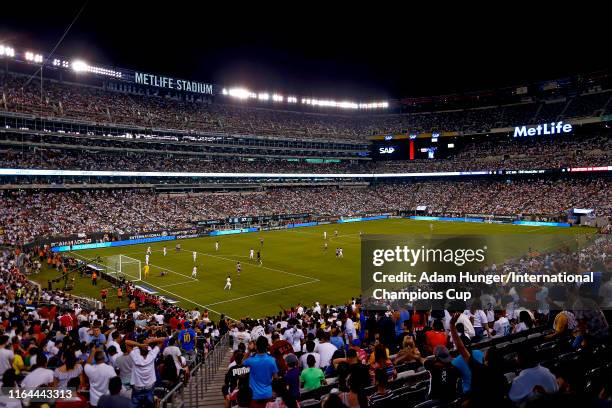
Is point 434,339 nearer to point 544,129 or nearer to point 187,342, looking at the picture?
point 187,342

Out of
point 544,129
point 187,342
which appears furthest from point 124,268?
point 544,129

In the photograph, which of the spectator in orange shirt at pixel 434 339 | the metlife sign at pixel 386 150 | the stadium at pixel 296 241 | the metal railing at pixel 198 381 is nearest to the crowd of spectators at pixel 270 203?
the stadium at pixel 296 241

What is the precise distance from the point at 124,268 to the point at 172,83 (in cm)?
5514

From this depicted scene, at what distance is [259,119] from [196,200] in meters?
30.8

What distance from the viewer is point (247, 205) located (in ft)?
238

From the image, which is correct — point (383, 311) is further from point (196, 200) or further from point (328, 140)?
point (328, 140)

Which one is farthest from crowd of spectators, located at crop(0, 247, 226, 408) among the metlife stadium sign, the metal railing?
the metlife stadium sign

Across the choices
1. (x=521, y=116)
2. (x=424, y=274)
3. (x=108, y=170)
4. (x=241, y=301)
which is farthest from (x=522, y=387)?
(x=521, y=116)

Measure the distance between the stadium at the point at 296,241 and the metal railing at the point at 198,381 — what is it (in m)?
0.08

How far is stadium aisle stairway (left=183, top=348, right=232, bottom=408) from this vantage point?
28.1 feet

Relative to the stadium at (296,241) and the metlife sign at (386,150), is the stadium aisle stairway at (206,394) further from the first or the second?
the metlife sign at (386,150)

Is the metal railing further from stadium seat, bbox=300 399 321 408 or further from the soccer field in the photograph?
the soccer field

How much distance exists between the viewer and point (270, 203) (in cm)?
7606

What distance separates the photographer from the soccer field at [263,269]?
86.7ft
